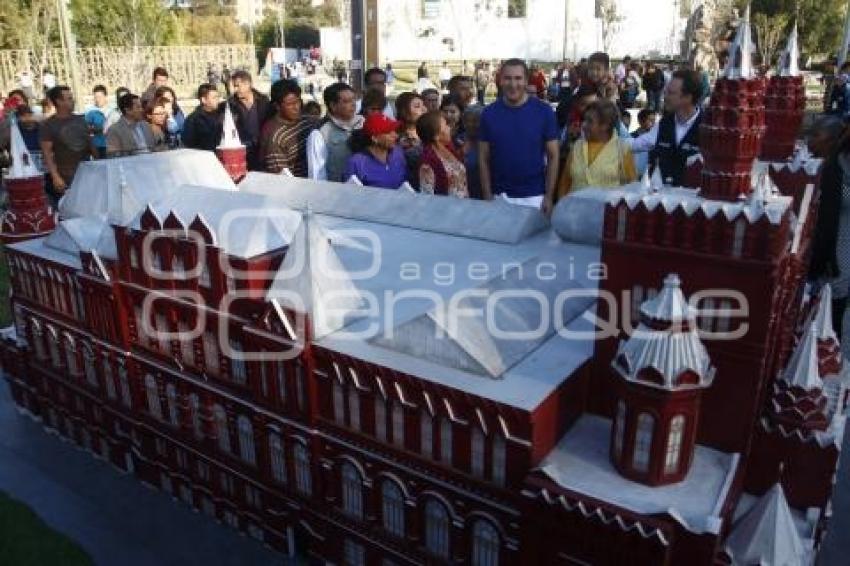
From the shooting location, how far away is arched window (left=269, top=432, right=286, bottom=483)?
977cm

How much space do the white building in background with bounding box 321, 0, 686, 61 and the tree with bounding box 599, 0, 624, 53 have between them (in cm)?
92

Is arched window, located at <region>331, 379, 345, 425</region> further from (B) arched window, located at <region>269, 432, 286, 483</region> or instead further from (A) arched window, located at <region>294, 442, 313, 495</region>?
(B) arched window, located at <region>269, 432, 286, 483</region>

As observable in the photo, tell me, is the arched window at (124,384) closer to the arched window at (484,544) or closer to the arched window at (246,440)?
the arched window at (246,440)

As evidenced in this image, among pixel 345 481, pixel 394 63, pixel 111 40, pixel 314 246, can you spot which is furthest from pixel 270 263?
pixel 394 63

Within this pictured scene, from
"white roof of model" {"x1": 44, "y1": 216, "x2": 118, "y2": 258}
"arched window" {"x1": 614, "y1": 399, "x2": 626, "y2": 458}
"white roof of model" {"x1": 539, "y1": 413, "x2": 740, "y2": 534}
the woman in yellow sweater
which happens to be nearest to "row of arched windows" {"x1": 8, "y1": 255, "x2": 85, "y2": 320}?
"white roof of model" {"x1": 44, "y1": 216, "x2": 118, "y2": 258}

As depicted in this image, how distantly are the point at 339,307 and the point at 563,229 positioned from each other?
15.0 ft

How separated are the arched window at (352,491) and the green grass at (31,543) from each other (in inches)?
160

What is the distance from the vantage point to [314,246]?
27.9 ft

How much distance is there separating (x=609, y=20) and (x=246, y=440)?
278ft

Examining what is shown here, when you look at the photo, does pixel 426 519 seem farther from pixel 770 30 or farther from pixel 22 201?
pixel 770 30

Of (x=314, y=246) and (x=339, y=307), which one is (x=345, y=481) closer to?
(x=339, y=307)

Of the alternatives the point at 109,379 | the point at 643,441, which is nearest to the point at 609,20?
the point at 109,379

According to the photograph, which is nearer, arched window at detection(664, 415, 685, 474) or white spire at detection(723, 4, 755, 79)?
arched window at detection(664, 415, 685, 474)

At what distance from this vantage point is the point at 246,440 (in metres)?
10.3
